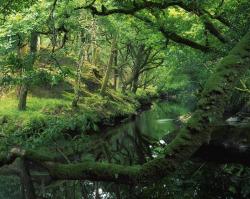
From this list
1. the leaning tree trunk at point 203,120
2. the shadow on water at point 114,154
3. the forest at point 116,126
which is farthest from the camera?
the shadow on water at point 114,154

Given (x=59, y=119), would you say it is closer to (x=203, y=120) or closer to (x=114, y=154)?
(x=114, y=154)

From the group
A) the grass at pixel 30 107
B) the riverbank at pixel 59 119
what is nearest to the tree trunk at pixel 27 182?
the riverbank at pixel 59 119

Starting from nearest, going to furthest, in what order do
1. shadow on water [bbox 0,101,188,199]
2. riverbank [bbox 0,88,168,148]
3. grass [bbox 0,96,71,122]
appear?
shadow on water [bbox 0,101,188,199] < riverbank [bbox 0,88,168,148] < grass [bbox 0,96,71,122]

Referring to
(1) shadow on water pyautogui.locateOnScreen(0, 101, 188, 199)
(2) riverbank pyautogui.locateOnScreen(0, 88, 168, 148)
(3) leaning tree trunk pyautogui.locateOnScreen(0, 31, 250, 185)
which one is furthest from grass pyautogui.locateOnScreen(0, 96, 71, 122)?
(3) leaning tree trunk pyautogui.locateOnScreen(0, 31, 250, 185)

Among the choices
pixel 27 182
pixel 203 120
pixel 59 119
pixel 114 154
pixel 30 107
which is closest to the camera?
pixel 203 120

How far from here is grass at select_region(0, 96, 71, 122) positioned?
74.9 ft

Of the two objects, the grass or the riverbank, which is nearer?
the riverbank

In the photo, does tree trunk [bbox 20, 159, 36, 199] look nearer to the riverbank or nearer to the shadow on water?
the shadow on water

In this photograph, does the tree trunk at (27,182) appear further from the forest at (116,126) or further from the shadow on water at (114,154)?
the shadow on water at (114,154)

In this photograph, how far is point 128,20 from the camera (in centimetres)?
2189

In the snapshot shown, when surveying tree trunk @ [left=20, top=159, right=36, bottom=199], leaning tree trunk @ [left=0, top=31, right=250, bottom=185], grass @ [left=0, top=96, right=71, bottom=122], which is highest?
leaning tree trunk @ [left=0, top=31, right=250, bottom=185]

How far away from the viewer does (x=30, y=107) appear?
2545 cm

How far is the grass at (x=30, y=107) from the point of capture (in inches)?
899

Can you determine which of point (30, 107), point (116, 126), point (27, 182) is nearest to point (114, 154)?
point (27, 182)
